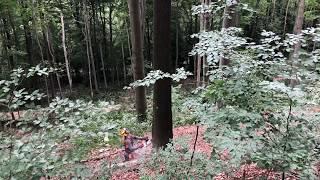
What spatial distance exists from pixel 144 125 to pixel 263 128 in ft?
28.6

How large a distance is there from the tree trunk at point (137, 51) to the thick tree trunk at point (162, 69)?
474 centimetres

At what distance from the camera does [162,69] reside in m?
6.61

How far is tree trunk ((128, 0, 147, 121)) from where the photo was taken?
11.1 meters

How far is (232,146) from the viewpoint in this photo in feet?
11.2

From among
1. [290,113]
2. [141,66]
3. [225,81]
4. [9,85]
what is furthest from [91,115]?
[141,66]

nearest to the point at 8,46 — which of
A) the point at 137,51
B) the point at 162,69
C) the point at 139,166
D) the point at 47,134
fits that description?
the point at 137,51

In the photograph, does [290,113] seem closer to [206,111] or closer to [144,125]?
[206,111]

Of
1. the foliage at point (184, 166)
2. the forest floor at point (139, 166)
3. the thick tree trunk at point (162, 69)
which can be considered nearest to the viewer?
the foliage at point (184, 166)

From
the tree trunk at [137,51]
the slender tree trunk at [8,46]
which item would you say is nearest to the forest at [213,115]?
the tree trunk at [137,51]

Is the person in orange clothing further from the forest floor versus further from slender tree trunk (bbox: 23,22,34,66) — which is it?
slender tree trunk (bbox: 23,22,34,66)

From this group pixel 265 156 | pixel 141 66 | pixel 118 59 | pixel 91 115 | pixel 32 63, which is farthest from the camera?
pixel 118 59

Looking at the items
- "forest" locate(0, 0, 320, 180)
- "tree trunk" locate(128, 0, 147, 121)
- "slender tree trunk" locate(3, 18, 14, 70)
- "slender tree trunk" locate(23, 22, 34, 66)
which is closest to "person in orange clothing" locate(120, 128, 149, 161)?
"forest" locate(0, 0, 320, 180)

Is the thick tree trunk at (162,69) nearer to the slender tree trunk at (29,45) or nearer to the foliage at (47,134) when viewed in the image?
the foliage at (47,134)

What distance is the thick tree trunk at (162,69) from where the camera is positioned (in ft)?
21.1
